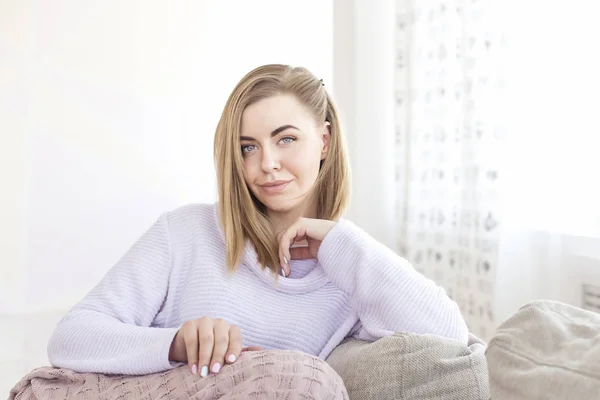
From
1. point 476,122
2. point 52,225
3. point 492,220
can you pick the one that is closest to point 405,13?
point 476,122

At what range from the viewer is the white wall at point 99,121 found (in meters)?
4.11

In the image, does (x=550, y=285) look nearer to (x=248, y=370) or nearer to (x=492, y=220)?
(x=492, y=220)

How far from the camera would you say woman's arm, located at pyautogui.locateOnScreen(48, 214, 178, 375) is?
1.14m

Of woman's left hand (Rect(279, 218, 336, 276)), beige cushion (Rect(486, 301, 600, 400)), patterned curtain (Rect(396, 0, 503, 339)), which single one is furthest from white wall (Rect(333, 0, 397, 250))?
beige cushion (Rect(486, 301, 600, 400))

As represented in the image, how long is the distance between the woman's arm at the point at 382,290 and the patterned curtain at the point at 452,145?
1.35 m

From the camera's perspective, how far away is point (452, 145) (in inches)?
114

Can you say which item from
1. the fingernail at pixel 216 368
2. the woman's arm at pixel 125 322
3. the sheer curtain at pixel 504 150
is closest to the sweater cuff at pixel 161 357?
the woman's arm at pixel 125 322

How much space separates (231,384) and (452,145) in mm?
2120

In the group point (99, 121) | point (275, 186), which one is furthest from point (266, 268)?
point (99, 121)

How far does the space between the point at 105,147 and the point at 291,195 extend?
3065mm

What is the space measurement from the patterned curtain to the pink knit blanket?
180cm

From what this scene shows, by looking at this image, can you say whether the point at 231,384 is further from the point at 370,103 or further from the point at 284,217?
the point at 370,103

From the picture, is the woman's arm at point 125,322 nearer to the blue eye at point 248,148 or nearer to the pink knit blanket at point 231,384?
the pink knit blanket at point 231,384

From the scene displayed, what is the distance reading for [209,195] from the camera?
4.55 meters
